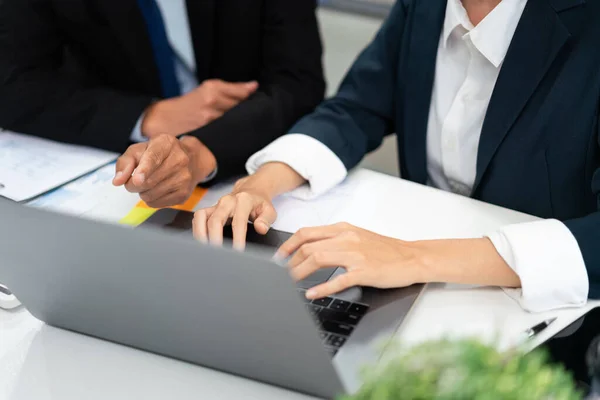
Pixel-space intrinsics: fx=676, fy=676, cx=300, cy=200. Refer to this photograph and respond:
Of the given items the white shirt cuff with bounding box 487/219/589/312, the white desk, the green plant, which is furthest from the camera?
the white shirt cuff with bounding box 487/219/589/312

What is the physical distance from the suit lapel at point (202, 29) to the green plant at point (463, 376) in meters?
1.06

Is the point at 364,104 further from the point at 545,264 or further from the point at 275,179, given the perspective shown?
the point at 545,264

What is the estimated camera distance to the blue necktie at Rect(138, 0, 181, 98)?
1.35m

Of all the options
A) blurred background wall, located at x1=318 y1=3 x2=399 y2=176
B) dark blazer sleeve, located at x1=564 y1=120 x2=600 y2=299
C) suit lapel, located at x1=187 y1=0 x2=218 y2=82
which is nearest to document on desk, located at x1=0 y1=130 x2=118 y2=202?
suit lapel, located at x1=187 y1=0 x2=218 y2=82

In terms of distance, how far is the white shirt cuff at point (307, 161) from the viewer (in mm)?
1105

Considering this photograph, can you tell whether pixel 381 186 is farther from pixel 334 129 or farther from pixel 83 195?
pixel 83 195

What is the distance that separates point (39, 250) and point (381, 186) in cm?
60

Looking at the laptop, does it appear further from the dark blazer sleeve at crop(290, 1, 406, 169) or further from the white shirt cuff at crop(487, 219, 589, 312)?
the dark blazer sleeve at crop(290, 1, 406, 169)

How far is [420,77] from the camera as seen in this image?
1166 mm

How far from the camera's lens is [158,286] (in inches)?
24.8

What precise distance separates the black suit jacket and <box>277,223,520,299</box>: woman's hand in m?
0.37

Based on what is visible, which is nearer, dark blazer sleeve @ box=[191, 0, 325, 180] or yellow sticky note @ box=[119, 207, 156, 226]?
yellow sticky note @ box=[119, 207, 156, 226]

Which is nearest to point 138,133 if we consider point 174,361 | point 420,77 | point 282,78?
point 282,78

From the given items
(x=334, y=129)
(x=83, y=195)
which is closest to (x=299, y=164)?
(x=334, y=129)
